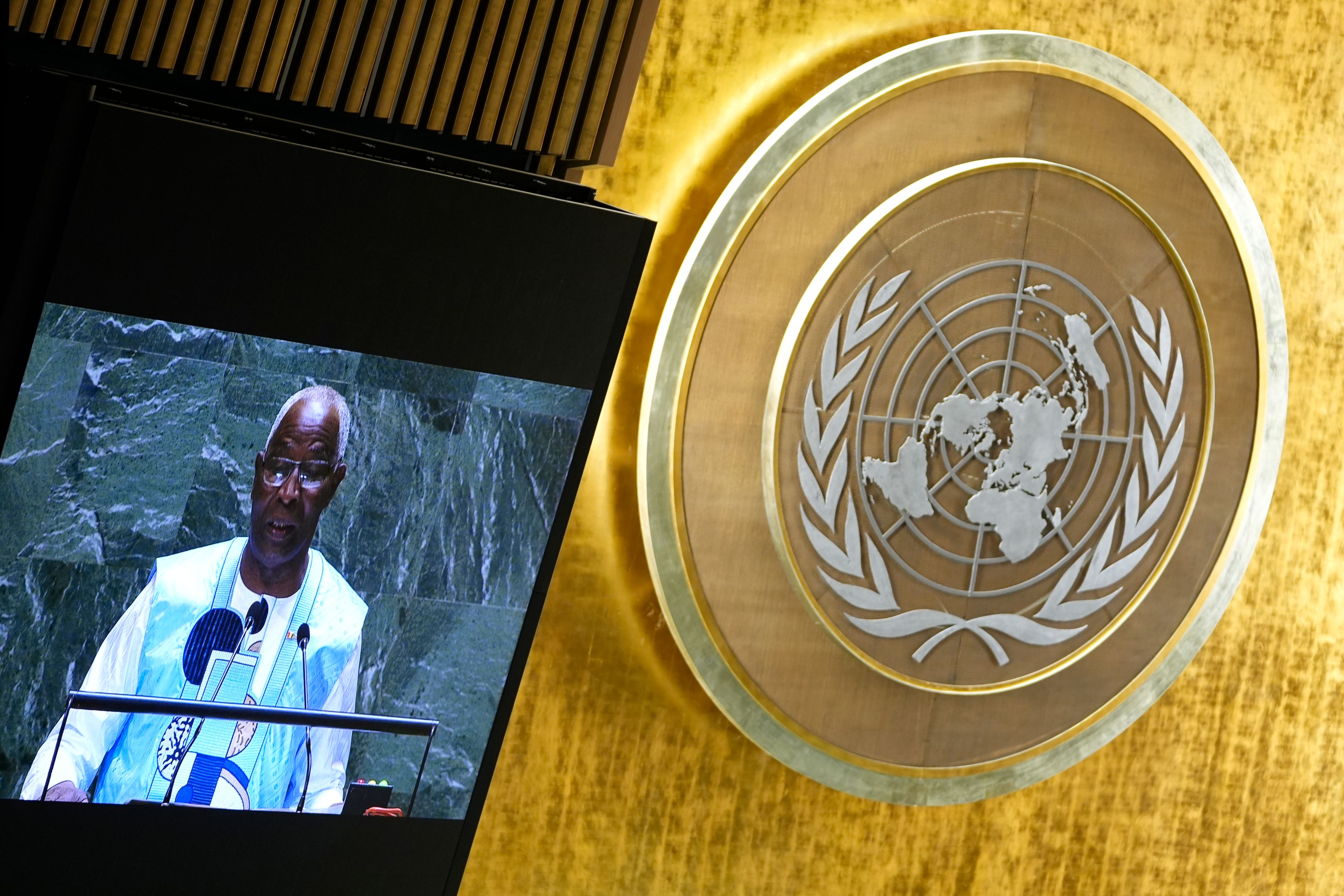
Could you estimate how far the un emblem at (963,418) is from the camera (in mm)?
2975

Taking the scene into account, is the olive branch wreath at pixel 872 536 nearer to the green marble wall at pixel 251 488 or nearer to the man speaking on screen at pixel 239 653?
the green marble wall at pixel 251 488

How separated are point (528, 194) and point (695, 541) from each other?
1.12 m

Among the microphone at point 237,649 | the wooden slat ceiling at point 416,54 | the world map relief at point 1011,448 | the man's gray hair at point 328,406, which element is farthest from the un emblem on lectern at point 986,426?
the microphone at point 237,649

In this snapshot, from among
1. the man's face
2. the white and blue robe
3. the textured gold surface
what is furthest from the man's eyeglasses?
the textured gold surface

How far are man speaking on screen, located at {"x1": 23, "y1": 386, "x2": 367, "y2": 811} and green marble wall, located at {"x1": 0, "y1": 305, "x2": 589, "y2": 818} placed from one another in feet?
0.09

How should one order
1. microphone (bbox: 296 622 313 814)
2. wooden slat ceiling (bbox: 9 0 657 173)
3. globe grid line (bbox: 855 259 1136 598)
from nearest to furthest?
1. wooden slat ceiling (bbox: 9 0 657 173)
2. microphone (bbox: 296 622 313 814)
3. globe grid line (bbox: 855 259 1136 598)

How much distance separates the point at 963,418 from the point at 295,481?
1.75m

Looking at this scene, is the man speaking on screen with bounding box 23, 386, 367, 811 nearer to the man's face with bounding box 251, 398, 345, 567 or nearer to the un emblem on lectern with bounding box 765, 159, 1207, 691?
the man's face with bounding box 251, 398, 345, 567

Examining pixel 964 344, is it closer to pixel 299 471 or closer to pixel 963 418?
pixel 963 418

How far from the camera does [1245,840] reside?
373 cm

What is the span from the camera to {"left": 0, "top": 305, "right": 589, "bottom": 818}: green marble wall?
6.43ft

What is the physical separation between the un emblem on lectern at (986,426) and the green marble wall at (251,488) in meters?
0.91

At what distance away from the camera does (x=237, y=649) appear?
2.17m

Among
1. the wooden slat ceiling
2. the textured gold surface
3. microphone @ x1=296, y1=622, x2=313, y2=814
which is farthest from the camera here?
the textured gold surface
